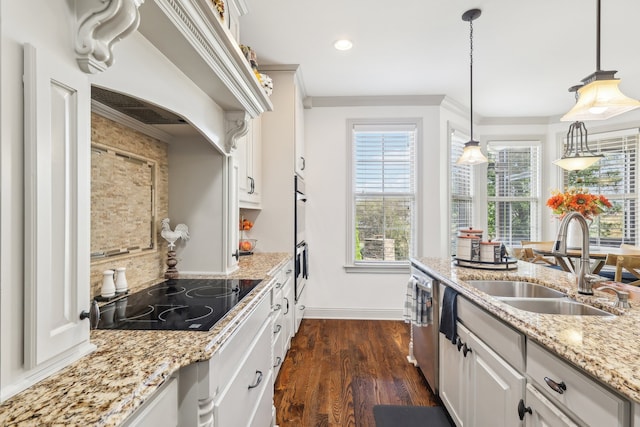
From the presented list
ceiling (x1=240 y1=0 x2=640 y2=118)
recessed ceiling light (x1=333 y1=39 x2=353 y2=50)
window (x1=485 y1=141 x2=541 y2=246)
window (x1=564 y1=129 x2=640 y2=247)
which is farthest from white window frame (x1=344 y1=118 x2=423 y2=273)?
window (x1=564 y1=129 x2=640 y2=247)

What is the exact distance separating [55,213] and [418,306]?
211 cm

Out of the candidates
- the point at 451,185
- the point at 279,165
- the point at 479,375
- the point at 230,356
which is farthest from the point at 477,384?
the point at 451,185

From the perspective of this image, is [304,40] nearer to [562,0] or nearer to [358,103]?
[358,103]

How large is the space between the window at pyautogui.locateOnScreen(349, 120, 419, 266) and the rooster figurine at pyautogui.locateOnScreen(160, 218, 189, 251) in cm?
237

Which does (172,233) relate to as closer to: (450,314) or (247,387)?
(247,387)

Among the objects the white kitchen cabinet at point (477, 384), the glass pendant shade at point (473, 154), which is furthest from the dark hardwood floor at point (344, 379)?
the glass pendant shade at point (473, 154)

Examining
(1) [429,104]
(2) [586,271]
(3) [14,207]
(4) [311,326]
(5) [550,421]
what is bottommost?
(4) [311,326]

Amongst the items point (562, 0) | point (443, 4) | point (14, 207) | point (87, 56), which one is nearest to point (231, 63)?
point (87, 56)

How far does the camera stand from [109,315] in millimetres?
1151

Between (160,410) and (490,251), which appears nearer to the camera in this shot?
(160,410)

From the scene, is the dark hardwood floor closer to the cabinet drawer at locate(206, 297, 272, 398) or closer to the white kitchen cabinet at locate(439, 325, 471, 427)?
the white kitchen cabinet at locate(439, 325, 471, 427)

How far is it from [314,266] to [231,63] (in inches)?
111

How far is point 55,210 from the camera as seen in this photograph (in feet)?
2.31

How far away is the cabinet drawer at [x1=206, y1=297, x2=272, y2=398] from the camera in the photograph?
2.85 ft
